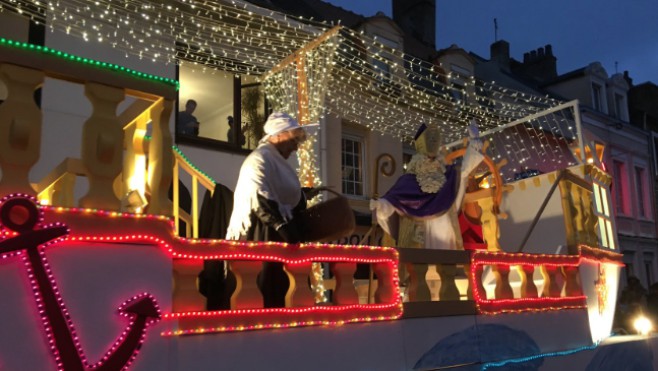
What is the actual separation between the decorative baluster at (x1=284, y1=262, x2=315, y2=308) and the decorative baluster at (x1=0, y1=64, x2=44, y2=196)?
4.91ft

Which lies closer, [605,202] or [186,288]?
[186,288]

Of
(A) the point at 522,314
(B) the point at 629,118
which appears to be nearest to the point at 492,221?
(A) the point at 522,314

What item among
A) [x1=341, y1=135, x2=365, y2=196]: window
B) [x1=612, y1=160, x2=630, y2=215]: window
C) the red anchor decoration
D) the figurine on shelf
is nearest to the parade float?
the red anchor decoration

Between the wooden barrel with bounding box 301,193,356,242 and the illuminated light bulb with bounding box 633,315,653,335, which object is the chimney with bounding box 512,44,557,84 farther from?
the wooden barrel with bounding box 301,193,356,242

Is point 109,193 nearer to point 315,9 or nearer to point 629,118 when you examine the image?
point 315,9

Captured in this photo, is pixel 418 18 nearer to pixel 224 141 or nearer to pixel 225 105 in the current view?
pixel 225 105

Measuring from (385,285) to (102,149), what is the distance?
2053mm

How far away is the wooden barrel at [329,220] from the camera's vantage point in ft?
11.3

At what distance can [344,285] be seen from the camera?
3717 millimetres

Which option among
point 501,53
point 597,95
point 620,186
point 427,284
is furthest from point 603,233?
point 501,53

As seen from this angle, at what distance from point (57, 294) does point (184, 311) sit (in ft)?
2.12

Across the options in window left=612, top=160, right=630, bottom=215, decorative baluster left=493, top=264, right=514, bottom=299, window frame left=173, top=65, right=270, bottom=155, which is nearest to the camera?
decorative baluster left=493, top=264, right=514, bottom=299

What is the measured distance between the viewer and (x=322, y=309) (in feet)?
11.4

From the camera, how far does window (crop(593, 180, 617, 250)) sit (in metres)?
7.27
